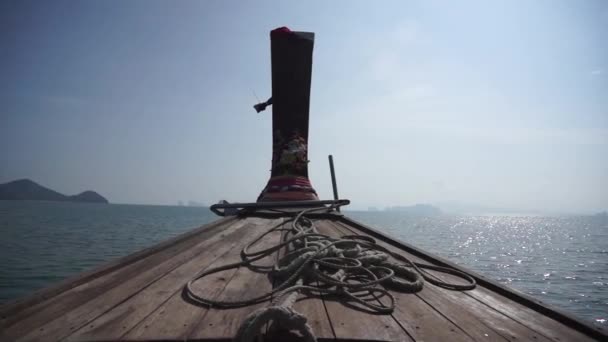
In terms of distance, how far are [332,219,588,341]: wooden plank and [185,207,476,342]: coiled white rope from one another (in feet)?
0.33

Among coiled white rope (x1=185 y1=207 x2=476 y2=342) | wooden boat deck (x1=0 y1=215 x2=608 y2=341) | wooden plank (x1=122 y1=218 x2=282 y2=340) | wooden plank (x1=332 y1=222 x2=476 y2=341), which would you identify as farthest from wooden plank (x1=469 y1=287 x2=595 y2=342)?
wooden plank (x1=122 y1=218 x2=282 y2=340)

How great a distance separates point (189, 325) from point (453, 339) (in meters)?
1.03

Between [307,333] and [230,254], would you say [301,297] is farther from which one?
[230,254]

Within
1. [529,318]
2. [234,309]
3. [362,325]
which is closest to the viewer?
[362,325]

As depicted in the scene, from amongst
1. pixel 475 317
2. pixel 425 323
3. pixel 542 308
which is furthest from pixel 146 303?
pixel 542 308

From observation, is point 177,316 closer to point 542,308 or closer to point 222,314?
point 222,314

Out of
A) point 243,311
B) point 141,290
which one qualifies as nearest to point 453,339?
point 243,311

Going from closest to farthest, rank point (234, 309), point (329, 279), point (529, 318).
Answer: point (234, 309) → point (529, 318) → point (329, 279)

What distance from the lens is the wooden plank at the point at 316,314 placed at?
1122mm

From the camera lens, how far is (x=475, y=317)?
4.57ft

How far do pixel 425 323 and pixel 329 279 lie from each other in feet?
1.60

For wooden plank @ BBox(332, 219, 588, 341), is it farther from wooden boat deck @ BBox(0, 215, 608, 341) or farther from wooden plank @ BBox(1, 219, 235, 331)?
wooden plank @ BBox(1, 219, 235, 331)

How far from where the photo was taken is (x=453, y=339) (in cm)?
116

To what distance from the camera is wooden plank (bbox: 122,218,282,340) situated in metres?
1.09
